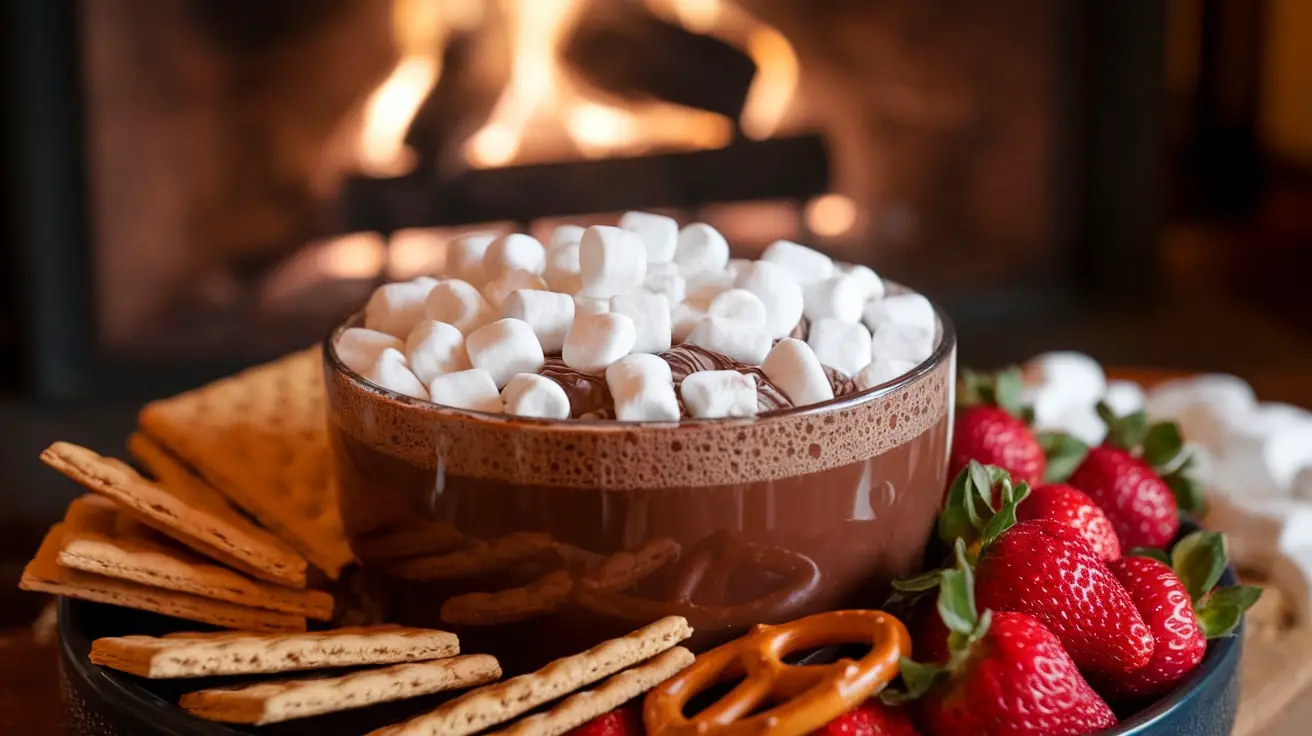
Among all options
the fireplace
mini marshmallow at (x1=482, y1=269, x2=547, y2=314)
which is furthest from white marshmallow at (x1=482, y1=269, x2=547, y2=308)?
the fireplace

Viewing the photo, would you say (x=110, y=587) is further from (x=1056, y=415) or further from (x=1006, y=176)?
(x=1006, y=176)

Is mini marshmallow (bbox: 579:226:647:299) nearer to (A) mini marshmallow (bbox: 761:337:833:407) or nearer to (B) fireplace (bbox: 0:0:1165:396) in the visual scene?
(A) mini marshmallow (bbox: 761:337:833:407)

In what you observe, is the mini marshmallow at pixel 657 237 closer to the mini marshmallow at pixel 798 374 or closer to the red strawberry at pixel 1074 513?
the mini marshmallow at pixel 798 374

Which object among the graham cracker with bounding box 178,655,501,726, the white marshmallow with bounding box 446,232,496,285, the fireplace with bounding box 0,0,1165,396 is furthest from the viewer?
the fireplace with bounding box 0,0,1165,396

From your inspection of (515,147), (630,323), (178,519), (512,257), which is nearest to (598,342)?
(630,323)

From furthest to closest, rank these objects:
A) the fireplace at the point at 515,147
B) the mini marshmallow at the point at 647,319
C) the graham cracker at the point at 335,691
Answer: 1. the fireplace at the point at 515,147
2. the mini marshmallow at the point at 647,319
3. the graham cracker at the point at 335,691

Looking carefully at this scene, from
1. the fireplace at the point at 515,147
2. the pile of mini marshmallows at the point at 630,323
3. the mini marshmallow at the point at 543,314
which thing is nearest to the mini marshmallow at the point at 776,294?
the pile of mini marshmallows at the point at 630,323
